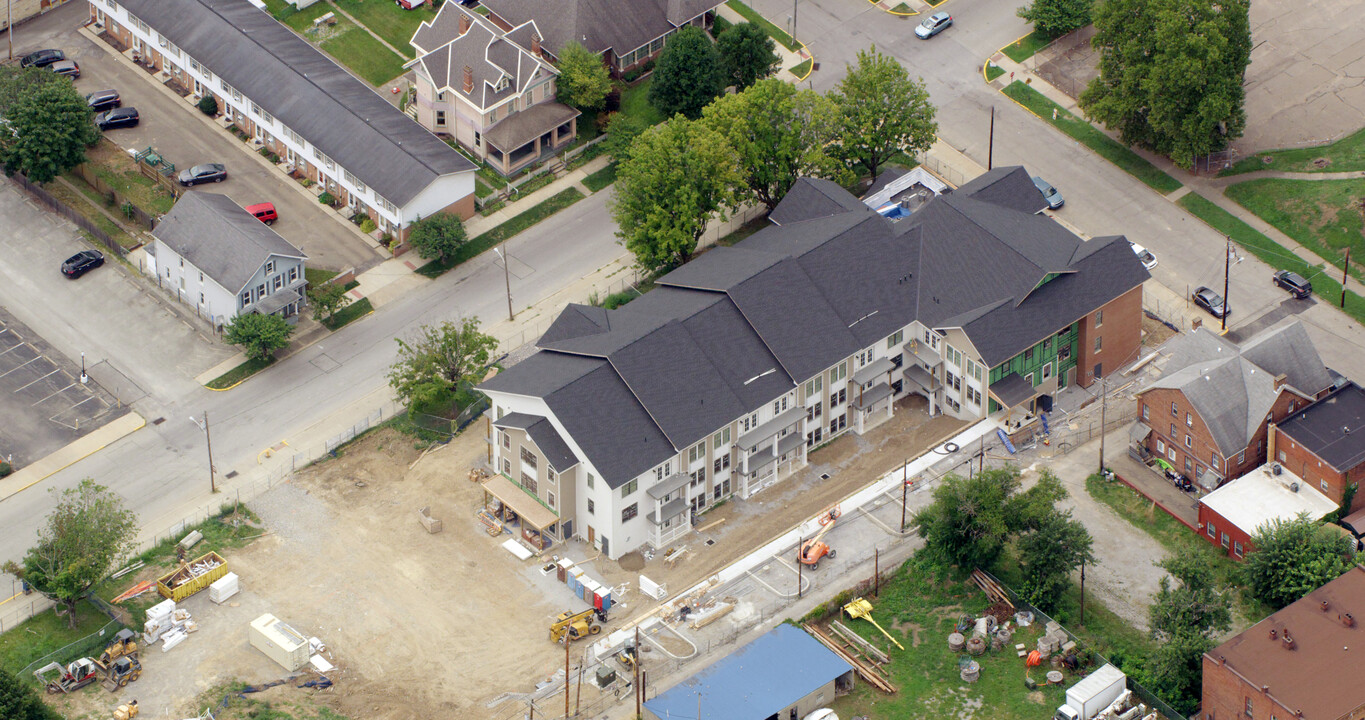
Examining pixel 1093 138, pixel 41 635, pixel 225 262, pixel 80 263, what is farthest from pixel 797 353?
pixel 80 263

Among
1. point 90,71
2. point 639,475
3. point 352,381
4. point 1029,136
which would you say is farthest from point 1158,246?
point 90,71

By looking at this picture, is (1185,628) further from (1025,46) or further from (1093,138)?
(1025,46)

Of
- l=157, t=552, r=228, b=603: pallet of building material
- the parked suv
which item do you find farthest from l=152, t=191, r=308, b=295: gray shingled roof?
the parked suv

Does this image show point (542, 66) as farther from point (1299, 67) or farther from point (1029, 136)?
point (1299, 67)

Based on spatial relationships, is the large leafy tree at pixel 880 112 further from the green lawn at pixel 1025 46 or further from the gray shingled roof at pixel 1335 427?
the gray shingled roof at pixel 1335 427

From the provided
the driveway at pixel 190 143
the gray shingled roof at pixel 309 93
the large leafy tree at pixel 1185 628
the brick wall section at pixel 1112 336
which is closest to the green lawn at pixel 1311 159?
the brick wall section at pixel 1112 336

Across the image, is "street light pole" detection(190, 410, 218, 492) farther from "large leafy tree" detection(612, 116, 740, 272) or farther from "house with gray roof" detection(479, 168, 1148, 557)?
"large leafy tree" detection(612, 116, 740, 272)
